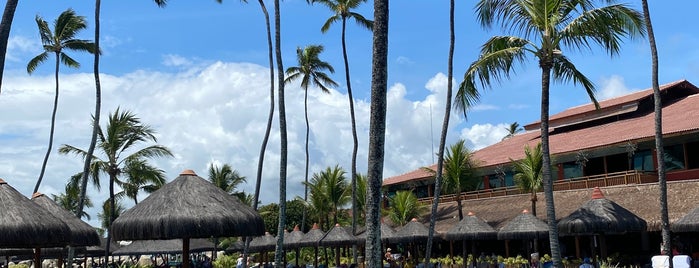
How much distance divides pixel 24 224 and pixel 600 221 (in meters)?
13.5

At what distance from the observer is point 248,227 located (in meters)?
15.0

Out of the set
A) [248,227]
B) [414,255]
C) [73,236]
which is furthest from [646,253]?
[73,236]

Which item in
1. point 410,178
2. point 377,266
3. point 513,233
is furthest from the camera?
point 410,178

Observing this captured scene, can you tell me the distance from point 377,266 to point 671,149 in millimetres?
20505

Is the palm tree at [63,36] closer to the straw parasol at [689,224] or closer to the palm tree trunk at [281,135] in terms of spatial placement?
the palm tree trunk at [281,135]

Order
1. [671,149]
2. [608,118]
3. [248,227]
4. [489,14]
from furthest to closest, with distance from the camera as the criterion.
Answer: [608,118]
[671,149]
[489,14]
[248,227]

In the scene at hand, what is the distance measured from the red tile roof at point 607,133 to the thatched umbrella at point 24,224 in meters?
20.8

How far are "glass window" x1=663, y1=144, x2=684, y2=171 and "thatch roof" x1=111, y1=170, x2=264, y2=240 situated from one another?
719 inches

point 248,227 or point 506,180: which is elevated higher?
point 506,180

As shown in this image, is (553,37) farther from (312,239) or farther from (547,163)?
(312,239)

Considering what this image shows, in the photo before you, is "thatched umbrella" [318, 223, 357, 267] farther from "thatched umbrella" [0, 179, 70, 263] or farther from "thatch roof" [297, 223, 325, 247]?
"thatched umbrella" [0, 179, 70, 263]

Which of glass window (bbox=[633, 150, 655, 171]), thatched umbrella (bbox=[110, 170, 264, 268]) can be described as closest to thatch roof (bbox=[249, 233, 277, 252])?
glass window (bbox=[633, 150, 655, 171])

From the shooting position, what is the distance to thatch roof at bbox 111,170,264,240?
14.4 metres

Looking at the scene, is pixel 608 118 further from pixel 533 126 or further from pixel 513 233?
pixel 513 233
